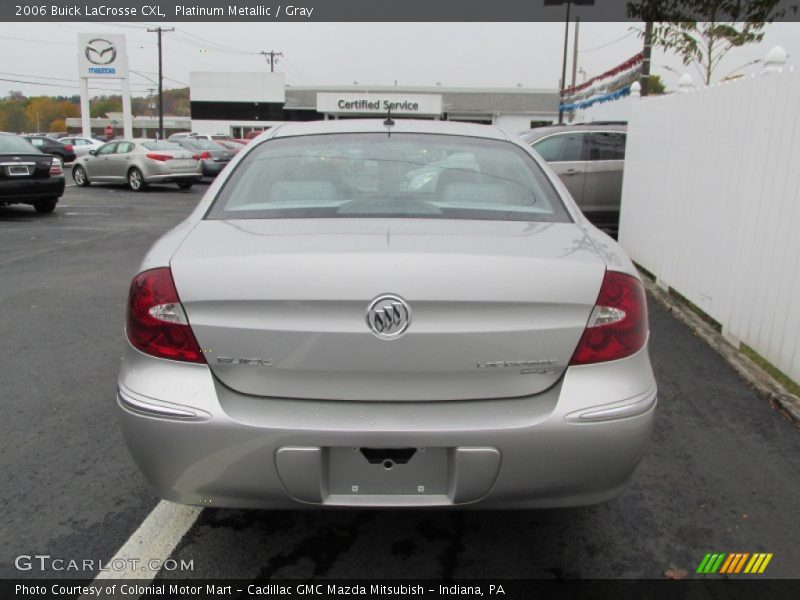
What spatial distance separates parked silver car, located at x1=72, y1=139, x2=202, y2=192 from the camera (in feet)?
61.1

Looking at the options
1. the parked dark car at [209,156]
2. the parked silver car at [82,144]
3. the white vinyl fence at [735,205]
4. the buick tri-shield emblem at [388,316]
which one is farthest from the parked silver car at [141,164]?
the buick tri-shield emblem at [388,316]

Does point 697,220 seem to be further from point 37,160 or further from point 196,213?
point 37,160

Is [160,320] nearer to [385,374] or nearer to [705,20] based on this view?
[385,374]

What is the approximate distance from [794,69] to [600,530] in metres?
3.27

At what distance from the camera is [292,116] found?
192 ft

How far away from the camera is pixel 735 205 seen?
4957 mm

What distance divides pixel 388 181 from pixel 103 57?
115 feet

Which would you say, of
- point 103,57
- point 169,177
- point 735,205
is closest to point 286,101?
point 103,57

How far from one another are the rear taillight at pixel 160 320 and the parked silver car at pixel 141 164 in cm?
1772

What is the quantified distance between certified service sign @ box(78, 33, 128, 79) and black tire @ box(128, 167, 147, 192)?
54.4ft

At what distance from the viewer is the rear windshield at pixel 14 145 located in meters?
A: 12.0

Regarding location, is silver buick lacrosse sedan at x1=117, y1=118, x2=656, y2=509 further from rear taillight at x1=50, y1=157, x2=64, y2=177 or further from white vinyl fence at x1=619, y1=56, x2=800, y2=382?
rear taillight at x1=50, y1=157, x2=64, y2=177

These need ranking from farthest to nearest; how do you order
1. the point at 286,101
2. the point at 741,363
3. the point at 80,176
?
the point at 286,101 < the point at 80,176 < the point at 741,363

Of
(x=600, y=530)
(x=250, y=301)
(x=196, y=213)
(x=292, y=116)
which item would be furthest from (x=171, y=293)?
(x=292, y=116)
